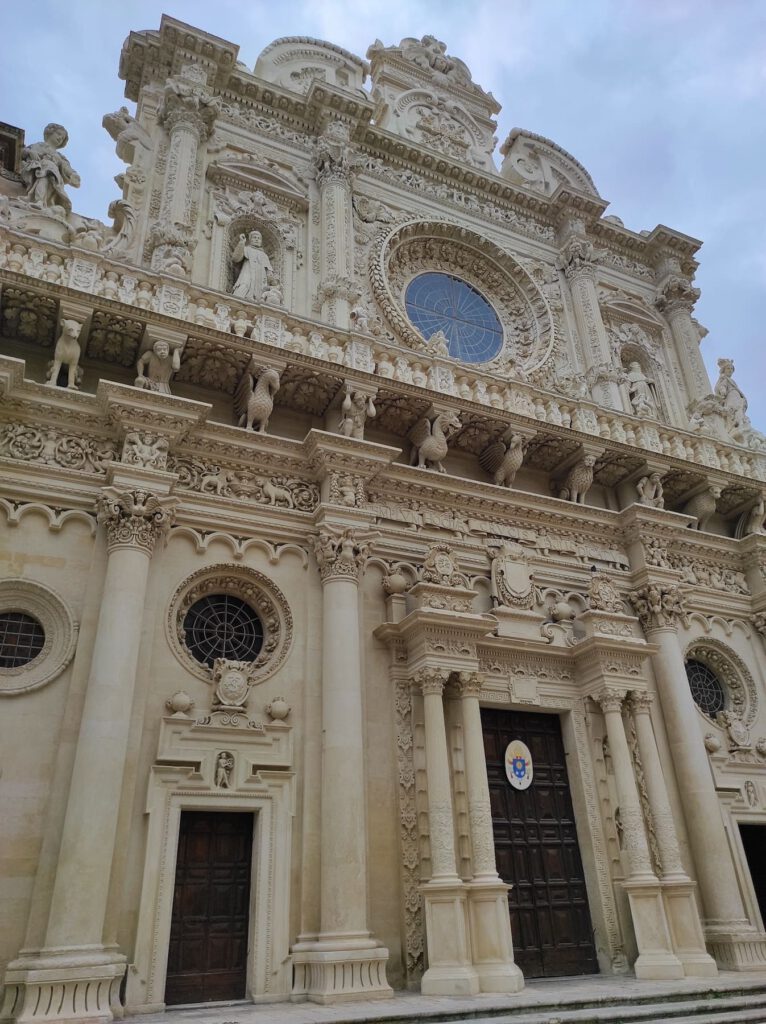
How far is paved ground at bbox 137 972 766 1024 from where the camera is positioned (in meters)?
7.36

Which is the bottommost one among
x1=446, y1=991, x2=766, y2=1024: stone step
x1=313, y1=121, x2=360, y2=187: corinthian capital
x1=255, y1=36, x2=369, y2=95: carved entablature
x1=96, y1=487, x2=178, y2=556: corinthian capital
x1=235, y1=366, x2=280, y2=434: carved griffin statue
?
x1=446, y1=991, x2=766, y2=1024: stone step

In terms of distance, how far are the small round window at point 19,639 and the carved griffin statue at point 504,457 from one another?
7.85m

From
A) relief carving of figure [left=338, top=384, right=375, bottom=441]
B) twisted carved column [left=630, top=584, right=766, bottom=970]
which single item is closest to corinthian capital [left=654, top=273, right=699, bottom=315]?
twisted carved column [left=630, top=584, right=766, bottom=970]

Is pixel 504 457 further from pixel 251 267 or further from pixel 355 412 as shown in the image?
pixel 251 267

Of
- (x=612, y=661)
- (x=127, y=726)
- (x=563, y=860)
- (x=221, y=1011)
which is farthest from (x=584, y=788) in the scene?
(x=127, y=726)

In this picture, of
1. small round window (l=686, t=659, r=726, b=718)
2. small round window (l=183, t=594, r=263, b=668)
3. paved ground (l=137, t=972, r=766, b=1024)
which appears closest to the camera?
paved ground (l=137, t=972, r=766, b=1024)

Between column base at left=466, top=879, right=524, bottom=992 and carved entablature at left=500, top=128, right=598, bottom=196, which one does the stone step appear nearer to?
column base at left=466, top=879, right=524, bottom=992

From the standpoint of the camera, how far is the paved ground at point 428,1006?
7359mm

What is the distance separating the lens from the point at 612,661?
39.6 ft

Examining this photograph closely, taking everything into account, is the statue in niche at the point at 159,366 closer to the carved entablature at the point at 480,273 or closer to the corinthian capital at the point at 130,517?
the corinthian capital at the point at 130,517

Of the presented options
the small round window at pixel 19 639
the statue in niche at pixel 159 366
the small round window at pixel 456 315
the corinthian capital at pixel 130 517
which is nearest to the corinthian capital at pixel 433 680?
the corinthian capital at pixel 130 517

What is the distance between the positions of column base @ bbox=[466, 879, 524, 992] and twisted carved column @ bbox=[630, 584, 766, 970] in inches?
161

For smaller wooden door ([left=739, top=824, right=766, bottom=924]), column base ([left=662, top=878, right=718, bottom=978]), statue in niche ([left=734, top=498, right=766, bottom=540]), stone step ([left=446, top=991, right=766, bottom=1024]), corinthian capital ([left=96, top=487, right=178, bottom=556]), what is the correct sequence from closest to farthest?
stone step ([left=446, top=991, right=766, bottom=1024]) → corinthian capital ([left=96, top=487, right=178, bottom=556]) → column base ([left=662, top=878, right=718, bottom=978]) → smaller wooden door ([left=739, top=824, right=766, bottom=924]) → statue in niche ([left=734, top=498, right=766, bottom=540])

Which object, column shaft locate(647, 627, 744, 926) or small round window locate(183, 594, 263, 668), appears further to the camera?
column shaft locate(647, 627, 744, 926)
